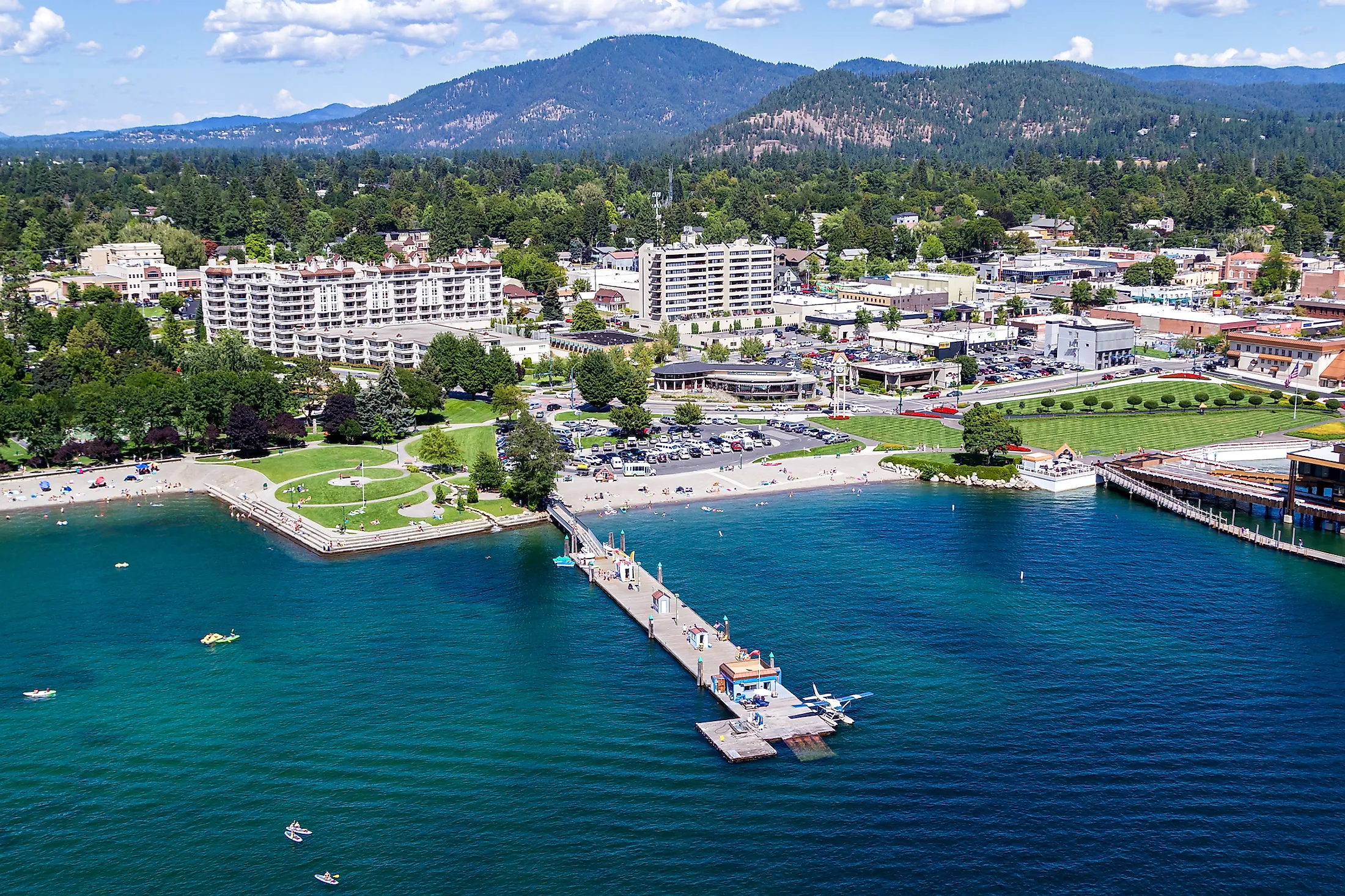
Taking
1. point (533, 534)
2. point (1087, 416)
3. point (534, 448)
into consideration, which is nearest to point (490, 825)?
point (533, 534)

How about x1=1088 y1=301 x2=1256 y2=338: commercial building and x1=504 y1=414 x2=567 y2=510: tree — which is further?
x1=1088 y1=301 x2=1256 y2=338: commercial building

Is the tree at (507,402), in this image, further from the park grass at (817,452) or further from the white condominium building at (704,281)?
the white condominium building at (704,281)

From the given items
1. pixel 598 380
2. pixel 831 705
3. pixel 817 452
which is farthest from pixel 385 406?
pixel 831 705

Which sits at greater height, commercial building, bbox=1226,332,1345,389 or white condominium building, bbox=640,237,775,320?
white condominium building, bbox=640,237,775,320

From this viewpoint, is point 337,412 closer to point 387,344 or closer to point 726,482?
point 387,344

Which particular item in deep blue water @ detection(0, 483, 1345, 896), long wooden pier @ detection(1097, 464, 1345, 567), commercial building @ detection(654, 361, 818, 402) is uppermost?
commercial building @ detection(654, 361, 818, 402)

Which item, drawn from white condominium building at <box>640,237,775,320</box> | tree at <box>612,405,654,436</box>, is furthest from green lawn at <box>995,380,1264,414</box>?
white condominium building at <box>640,237,775,320</box>

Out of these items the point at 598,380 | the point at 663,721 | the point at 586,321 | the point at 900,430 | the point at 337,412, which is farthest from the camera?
the point at 586,321

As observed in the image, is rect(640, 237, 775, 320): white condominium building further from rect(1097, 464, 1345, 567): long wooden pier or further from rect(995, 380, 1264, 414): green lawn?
rect(1097, 464, 1345, 567): long wooden pier
